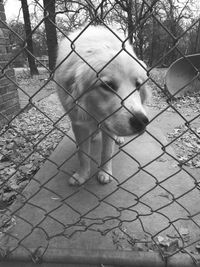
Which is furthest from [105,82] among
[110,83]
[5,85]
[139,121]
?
[5,85]

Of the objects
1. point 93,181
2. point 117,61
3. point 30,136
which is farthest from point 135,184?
point 30,136

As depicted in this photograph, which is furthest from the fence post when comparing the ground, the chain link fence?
the chain link fence

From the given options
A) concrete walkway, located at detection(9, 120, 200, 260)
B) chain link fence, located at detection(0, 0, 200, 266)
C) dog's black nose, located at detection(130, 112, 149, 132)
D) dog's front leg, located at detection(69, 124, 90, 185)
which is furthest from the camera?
dog's front leg, located at detection(69, 124, 90, 185)

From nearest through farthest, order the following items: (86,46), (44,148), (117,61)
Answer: (117,61), (86,46), (44,148)

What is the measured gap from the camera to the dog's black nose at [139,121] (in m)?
1.56

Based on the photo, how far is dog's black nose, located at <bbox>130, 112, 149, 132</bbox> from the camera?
61.6 inches

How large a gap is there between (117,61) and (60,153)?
1.53m

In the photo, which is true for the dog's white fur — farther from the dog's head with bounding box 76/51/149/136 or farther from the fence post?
the fence post

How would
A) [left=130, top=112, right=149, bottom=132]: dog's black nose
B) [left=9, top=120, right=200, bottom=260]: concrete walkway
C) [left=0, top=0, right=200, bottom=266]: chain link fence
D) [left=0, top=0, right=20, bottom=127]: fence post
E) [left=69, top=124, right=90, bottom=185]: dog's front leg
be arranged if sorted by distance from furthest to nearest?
Answer: [left=0, top=0, right=20, bottom=127]: fence post, [left=69, top=124, right=90, bottom=185]: dog's front leg, [left=9, top=120, right=200, bottom=260]: concrete walkway, [left=130, top=112, right=149, bottom=132]: dog's black nose, [left=0, top=0, right=200, bottom=266]: chain link fence

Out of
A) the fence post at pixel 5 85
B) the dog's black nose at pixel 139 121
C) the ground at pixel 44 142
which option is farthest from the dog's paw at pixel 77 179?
the fence post at pixel 5 85

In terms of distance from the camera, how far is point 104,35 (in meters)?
2.00

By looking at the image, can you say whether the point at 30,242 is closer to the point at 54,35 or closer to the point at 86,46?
the point at 86,46

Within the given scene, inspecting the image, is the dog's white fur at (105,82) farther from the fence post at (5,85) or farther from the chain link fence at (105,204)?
the fence post at (5,85)

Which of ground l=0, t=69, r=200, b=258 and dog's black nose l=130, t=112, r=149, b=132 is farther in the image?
ground l=0, t=69, r=200, b=258
